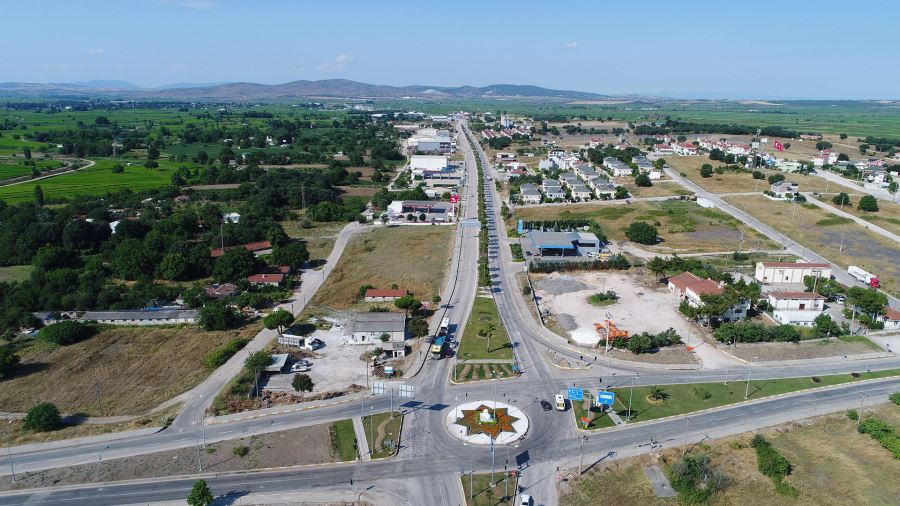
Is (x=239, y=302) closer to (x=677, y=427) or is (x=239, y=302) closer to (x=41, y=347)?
(x=41, y=347)

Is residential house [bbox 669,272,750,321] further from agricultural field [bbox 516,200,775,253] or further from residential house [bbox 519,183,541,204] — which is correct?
residential house [bbox 519,183,541,204]

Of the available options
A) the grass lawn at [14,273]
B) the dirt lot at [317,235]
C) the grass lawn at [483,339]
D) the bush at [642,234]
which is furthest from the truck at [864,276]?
the grass lawn at [14,273]

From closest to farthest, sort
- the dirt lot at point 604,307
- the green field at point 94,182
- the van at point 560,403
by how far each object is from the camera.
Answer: the van at point 560,403 < the dirt lot at point 604,307 < the green field at point 94,182

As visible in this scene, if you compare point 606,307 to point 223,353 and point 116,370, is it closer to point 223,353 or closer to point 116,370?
point 223,353

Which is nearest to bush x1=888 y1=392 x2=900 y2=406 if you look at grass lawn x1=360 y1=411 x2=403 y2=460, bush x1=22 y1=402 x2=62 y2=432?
grass lawn x1=360 y1=411 x2=403 y2=460

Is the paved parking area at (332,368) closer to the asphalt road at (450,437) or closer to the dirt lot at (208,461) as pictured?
the asphalt road at (450,437)

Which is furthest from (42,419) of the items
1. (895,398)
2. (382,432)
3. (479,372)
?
(895,398)
